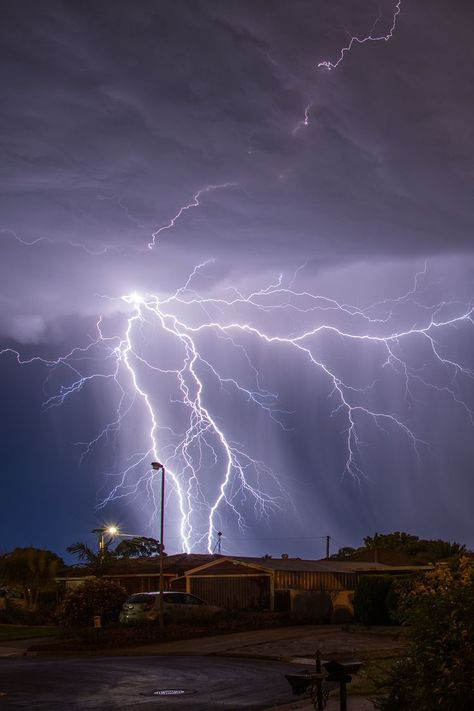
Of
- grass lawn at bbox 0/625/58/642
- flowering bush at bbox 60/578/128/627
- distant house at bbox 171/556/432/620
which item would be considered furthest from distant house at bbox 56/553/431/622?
flowering bush at bbox 60/578/128/627

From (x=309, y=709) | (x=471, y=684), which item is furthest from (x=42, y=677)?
(x=471, y=684)

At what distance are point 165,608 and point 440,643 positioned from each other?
24619 millimetres

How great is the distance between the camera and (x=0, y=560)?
47.6 meters

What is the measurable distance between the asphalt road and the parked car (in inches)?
298

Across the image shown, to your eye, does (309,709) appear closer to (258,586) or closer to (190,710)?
(190,710)

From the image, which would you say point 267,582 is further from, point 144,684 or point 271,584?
point 144,684

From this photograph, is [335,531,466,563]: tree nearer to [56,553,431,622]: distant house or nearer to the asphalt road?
[56,553,431,622]: distant house

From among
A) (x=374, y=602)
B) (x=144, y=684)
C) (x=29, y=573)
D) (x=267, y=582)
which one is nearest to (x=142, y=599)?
(x=267, y=582)

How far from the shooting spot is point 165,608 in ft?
103

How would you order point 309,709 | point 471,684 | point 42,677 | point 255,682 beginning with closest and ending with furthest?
point 471,684
point 309,709
point 255,682
point 42,677

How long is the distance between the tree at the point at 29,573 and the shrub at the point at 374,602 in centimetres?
2071

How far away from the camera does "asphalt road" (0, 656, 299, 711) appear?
46.2ft

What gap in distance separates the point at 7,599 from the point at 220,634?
22.6 meters

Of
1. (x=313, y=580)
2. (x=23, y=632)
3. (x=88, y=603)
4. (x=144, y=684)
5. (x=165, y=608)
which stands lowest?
(x=23, y=632)
